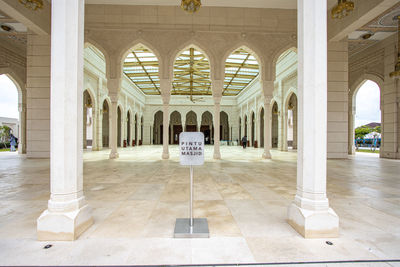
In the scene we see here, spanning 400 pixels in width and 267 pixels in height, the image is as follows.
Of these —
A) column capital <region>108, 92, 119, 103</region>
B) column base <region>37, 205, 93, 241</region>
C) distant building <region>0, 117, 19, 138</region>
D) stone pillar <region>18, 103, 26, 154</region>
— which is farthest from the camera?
distant building <region>0, 117, 19, 138</region>

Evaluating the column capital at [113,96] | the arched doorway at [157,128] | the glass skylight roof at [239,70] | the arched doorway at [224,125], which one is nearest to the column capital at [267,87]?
the glass skylight roof at [239,70]

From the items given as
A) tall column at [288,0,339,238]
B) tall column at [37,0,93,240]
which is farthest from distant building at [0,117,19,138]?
tall column at [288,0,339,238]

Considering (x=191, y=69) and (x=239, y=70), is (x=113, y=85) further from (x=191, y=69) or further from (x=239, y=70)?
(x=239, y=70)

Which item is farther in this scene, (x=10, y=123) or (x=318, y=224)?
(x=10, y=123)

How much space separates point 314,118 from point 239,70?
17.1 m

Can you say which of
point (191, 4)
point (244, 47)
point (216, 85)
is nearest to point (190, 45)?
point (216, 85)

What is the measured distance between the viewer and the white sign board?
2574 mm

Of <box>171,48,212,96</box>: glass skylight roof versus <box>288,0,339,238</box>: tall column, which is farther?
<box>171,48,212,96</box>: glass skylight roof

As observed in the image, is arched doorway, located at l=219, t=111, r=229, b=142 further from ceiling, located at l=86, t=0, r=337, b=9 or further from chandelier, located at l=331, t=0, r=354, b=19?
chandelier, located at l=331, t=0, r=354, b=19

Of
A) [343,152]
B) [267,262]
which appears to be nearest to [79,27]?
[267,262]

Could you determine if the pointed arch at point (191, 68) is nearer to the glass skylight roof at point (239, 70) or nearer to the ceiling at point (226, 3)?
the glass skylight roof at point (239, 70)

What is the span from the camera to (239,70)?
18.7 metres

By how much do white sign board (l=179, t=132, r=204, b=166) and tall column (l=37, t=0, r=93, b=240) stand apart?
50.6 inches

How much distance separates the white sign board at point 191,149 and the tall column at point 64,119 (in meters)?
1.29
